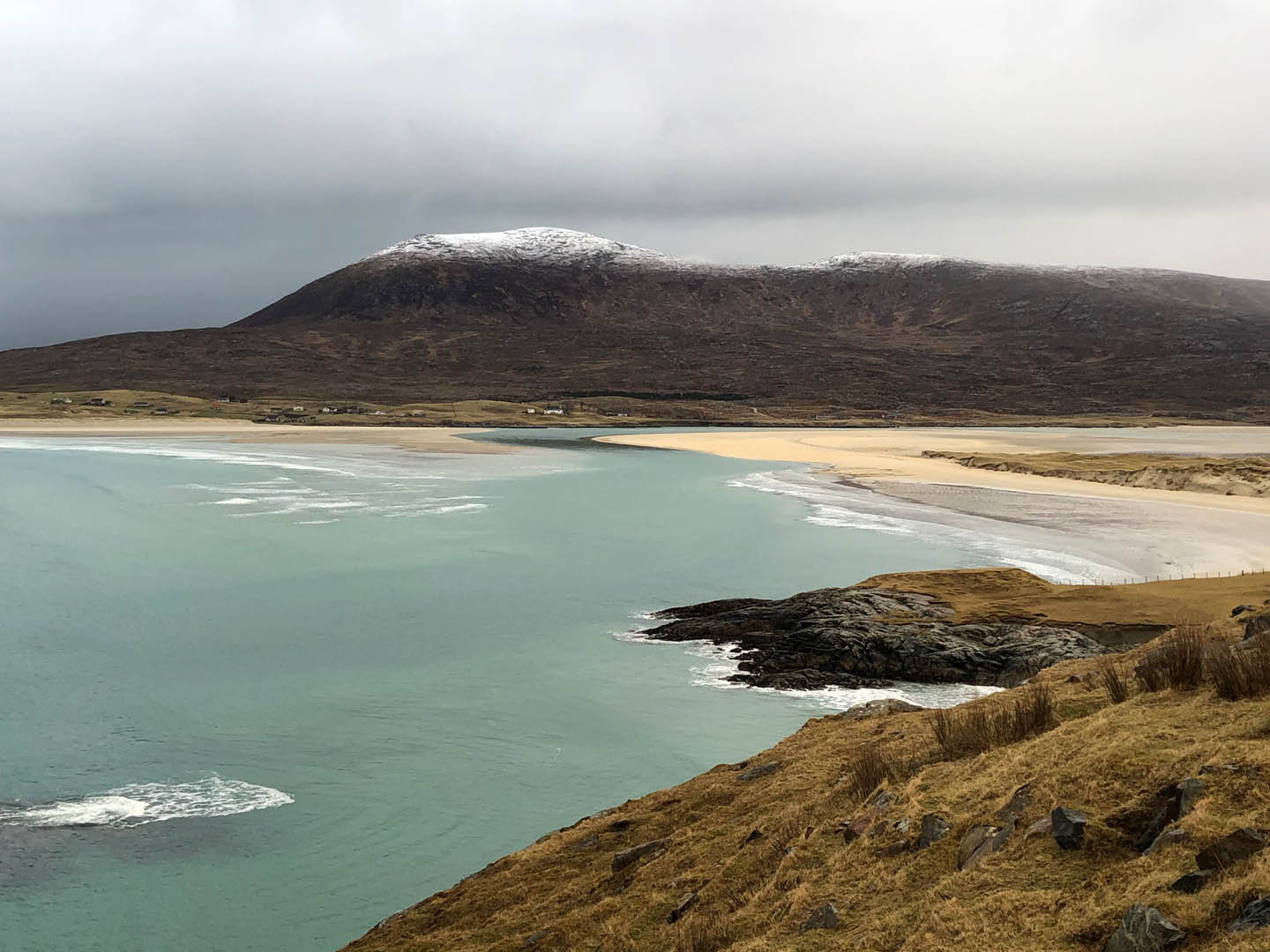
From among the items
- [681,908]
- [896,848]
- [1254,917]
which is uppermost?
[1254,917]

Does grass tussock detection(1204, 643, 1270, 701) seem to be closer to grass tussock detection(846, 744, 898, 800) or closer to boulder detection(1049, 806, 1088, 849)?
boulder detection(1049, 806, 1088, 849)

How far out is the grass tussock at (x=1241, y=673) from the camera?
720cm

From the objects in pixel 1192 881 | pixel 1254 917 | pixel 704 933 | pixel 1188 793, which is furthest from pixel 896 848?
pixel 1254 917

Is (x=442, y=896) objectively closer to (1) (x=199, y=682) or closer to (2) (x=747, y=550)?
(1) (x=199, y=682)

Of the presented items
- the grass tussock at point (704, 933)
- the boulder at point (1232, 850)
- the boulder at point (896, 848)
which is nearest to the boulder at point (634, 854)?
the grass tussock at point (704, 933)

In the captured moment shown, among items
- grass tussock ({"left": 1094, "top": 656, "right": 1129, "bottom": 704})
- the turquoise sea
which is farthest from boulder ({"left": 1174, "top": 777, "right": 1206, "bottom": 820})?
the turquoise sea

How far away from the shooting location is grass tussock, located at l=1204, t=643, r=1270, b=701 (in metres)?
7.20

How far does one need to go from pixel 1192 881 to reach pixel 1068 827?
0.91 metres

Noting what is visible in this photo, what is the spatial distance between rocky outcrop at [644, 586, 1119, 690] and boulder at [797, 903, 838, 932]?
10.4 metres

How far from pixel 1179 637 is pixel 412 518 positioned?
1304 inches

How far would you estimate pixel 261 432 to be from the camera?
104875 millimetres

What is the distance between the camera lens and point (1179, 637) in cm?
873

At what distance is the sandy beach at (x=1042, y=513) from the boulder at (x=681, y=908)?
20.0m

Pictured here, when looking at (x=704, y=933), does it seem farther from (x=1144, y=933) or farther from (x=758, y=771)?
(x=758, y=771)
